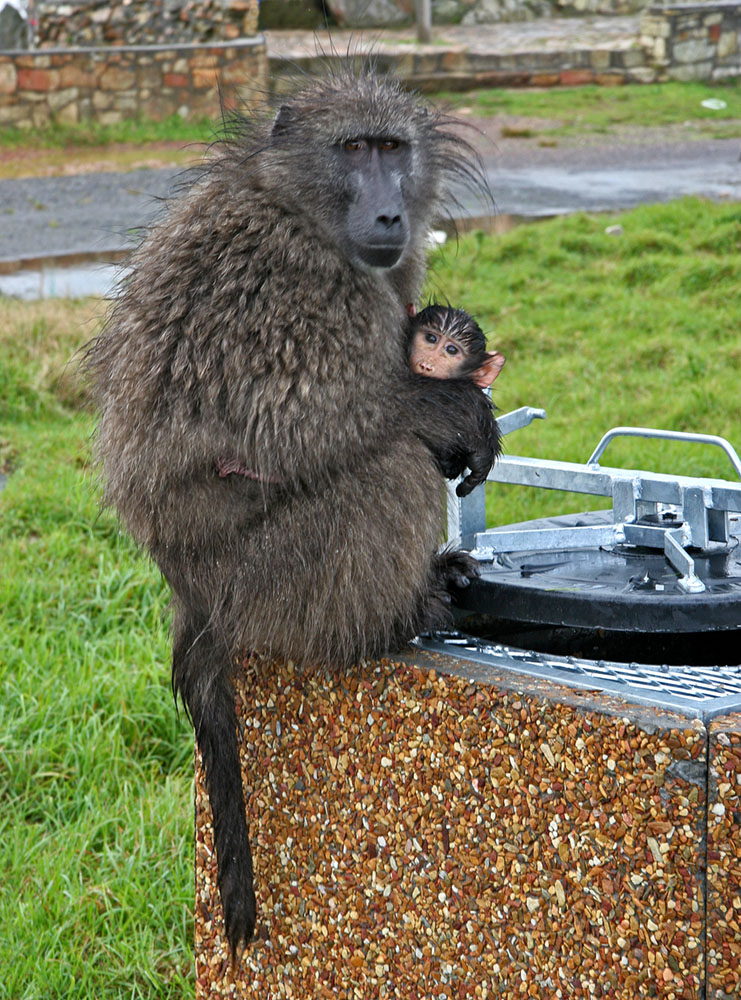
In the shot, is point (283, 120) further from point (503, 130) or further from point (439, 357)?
point (503, 130)

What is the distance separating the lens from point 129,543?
193 inches

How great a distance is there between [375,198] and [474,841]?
3.58 ft

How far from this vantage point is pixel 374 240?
2246 mm

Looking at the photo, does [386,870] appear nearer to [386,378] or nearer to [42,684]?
[386,378]

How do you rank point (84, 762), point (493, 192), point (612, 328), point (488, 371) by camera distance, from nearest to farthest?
point (488, 371), point (84, 762), point (612, 328), point (493, 192)

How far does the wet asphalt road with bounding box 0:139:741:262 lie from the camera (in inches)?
384

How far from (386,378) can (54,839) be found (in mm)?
1828

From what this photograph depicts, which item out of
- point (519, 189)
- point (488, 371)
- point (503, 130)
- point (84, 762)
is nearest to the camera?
point (488, 371)

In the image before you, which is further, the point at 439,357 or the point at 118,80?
the point at 118,80

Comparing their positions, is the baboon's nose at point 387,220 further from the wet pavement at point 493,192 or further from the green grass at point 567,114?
the green grass at point 567,114

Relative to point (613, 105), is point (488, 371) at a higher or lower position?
lower

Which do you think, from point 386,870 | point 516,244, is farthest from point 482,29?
point 386,870

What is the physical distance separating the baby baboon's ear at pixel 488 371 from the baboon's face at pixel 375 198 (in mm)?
243

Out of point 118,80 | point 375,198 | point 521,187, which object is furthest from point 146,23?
point 375,198
